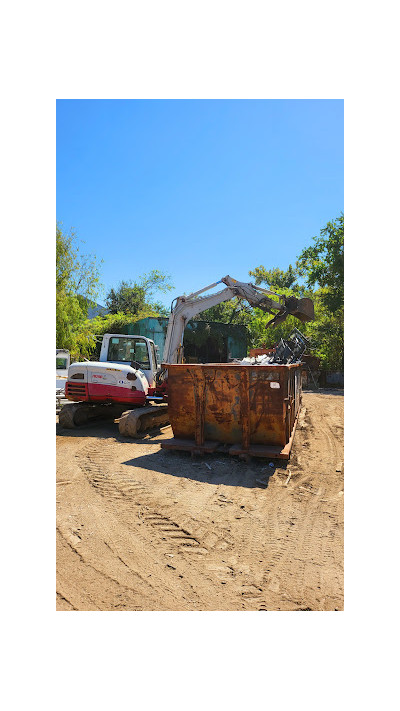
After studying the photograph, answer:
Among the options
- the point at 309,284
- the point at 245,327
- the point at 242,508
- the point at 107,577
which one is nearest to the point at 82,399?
the point at 242,508

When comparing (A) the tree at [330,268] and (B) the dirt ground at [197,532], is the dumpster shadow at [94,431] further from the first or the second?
(A) the tree at [330,268]

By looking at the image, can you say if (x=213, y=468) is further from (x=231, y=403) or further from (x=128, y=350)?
(x=128, y=350)

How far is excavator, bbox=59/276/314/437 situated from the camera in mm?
8742

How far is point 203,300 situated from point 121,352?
2322 mm

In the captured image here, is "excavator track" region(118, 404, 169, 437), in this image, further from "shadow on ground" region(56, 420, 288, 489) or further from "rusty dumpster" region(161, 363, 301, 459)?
"rusty dumpster" region(161, 363, 301, 459)

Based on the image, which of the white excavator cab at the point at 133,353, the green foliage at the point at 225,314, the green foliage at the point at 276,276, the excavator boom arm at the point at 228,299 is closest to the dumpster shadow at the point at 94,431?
the white excavator cab at the point at 133,353

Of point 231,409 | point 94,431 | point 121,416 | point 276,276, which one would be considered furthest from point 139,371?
point 276,276

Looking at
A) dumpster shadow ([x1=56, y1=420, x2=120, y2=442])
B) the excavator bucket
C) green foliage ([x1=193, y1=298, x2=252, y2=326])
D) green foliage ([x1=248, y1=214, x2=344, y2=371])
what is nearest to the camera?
dumpster shadow ([x1=56, y1=420, x2=120, y2=442])

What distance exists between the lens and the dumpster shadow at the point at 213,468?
18.6 ft

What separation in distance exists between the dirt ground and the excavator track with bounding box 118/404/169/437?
0.97m

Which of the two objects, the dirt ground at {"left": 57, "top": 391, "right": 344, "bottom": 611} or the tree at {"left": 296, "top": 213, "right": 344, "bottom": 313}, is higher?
the tree at {"left": 296, "top": 213, "right": 344, "bottom": 313}

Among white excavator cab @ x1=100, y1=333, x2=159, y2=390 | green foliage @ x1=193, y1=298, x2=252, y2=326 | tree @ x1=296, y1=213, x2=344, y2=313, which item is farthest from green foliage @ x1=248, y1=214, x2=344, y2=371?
white excavator cab @ x1=100, y1=333, x2=159, y2=390

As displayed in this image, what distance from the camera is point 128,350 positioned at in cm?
982

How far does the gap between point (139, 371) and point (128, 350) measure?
926 mm
